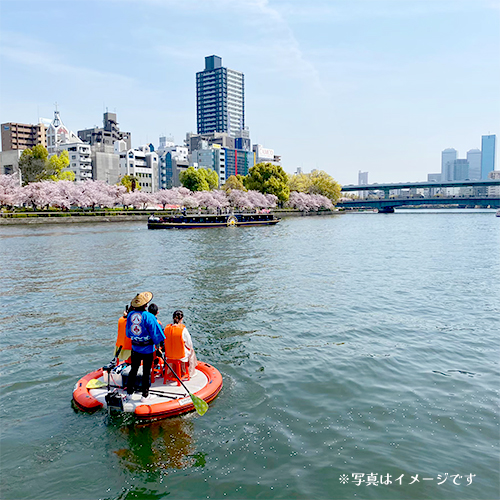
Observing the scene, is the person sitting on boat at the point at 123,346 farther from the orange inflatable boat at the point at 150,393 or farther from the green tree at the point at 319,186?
the green tree at the point at 319,186

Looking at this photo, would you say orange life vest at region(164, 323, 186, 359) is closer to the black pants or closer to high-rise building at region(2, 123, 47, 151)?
the black pants

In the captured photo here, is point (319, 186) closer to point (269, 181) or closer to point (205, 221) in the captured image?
point (269, 181)

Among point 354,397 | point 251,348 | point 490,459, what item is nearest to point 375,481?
point 490,459

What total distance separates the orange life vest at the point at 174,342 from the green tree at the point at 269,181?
100 metres

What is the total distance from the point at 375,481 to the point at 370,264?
2450 centimetres

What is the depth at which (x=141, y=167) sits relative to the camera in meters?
139

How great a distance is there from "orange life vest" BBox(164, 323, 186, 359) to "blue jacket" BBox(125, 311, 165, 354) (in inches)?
23.0

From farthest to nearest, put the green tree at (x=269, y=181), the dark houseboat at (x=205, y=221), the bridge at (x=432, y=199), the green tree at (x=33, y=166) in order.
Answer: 1. the bridge at (x=432, y=199)
2. the green tree at (x=269, y=181)
3. the green tree at (x=33, y=166)
4. the dark houseboat at (x=205, y=221)

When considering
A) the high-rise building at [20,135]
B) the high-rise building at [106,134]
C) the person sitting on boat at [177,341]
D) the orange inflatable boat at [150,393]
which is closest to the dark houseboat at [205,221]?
the orange inflatable boat at [150,393]

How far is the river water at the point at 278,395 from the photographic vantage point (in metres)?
7.17

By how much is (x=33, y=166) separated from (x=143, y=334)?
91.8 meters

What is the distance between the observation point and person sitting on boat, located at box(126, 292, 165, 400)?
8531mm

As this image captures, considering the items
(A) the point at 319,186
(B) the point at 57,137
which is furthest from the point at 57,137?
(A) the point at 319,186

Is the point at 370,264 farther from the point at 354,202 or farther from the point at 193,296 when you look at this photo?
the point at 354,202
